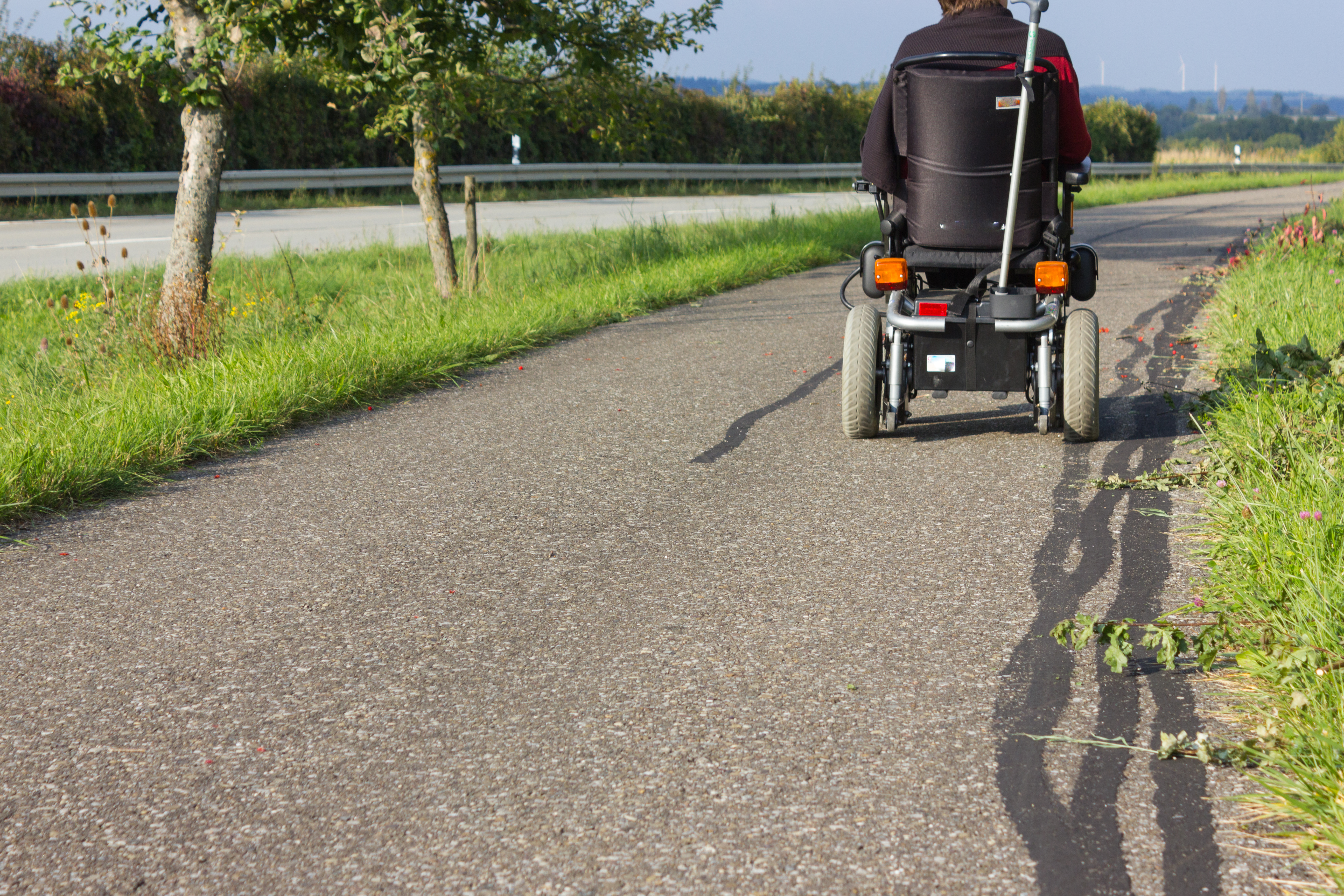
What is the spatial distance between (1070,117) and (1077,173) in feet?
0.81

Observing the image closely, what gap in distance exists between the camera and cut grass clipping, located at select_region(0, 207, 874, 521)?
16.4 ft

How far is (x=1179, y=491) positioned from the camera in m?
4.43

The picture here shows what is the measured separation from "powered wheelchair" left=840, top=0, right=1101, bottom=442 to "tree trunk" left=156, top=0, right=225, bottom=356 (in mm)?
5212

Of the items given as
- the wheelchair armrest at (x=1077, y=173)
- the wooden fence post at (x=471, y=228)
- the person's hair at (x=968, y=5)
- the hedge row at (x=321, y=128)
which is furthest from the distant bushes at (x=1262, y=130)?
the person's hair at (x=968, y=5)

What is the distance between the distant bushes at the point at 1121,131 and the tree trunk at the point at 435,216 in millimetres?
33394

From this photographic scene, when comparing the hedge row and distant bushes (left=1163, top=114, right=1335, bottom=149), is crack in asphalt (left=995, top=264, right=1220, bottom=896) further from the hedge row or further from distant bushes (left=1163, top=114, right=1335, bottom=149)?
distant bushes (left=1163, top=114, right=1335, bottom=149)

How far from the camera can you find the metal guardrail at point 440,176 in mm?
19172

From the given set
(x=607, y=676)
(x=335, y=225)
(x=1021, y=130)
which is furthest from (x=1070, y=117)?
(x=335, y=225)

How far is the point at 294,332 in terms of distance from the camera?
7930 millimetres

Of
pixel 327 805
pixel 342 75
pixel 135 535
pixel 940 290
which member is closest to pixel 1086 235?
pixel 342 75

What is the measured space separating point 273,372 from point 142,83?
3.31m

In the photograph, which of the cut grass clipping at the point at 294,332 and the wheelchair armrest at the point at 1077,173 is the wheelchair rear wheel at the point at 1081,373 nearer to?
the wheelchair armrest at the point at 1077,173

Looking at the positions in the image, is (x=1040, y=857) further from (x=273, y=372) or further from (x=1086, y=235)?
(x=1086, y=235)

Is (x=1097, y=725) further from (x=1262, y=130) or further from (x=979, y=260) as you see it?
(x=1262, y=130)
